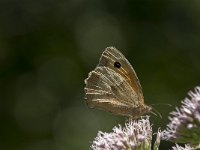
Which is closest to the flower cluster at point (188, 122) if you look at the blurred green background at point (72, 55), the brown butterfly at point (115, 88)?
the brown butterfly at point (115, 88)

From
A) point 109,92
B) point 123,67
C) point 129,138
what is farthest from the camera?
point 109,92

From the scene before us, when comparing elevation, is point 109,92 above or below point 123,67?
below

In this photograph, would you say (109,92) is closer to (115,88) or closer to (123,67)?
(115,88)

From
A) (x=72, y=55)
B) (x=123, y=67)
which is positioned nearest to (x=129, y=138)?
(x=123, y=67)

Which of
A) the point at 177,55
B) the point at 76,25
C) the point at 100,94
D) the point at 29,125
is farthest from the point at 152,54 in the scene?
the point at 100,94

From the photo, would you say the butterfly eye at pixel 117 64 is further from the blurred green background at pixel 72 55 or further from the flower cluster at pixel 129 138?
the blurred green background at pixel 72 55
